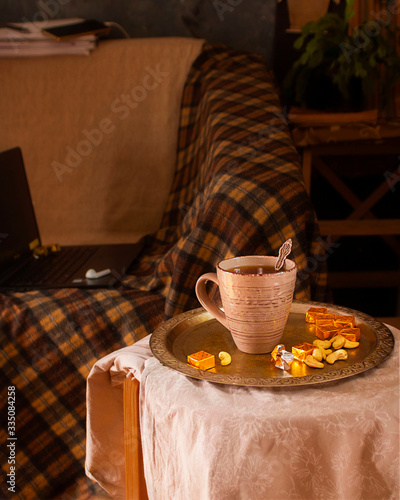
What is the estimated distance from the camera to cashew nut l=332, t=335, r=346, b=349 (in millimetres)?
678

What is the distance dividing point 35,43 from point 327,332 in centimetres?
163

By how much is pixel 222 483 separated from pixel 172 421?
84 millimetres

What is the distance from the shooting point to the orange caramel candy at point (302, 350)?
65 centimetres

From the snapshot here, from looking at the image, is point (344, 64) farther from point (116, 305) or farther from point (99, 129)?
point (116, 305)

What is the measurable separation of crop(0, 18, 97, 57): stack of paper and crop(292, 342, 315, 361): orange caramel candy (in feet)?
5.26

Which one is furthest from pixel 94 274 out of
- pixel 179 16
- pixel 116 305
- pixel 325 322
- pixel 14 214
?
pixel 179 16

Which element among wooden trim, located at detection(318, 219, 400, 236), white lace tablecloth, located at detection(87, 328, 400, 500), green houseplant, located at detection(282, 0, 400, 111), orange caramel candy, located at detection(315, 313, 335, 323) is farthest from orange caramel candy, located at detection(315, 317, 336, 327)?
green houseplant, located at detection(282, 0, 400, 111)

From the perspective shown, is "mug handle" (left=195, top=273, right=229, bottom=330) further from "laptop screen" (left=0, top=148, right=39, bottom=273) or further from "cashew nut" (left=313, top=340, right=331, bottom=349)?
"laptop screen" (left=0, top=148, right=39, bottom=273)

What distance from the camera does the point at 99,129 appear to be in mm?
1979

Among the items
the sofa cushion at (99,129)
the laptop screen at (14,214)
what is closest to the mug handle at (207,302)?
the laptop screen at (14,214)

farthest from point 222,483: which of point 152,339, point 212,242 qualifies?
point 212,242

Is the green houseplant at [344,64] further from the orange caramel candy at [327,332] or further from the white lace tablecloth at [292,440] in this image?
the white lace tablecloth at [292,440]

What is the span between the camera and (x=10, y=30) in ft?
6.43

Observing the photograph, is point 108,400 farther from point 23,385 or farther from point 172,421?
point 23,385
